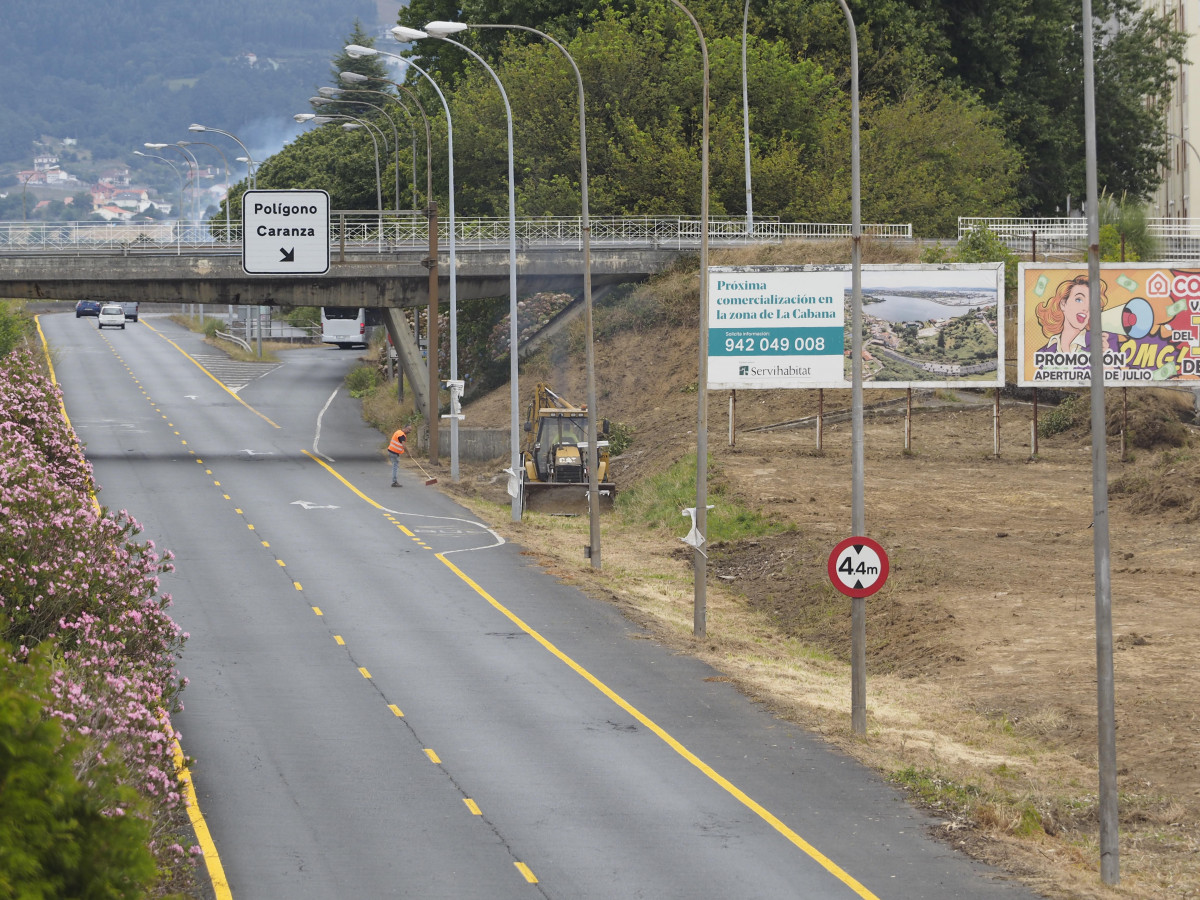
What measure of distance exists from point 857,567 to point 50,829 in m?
14.3

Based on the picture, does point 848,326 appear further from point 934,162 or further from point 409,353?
point 934,162

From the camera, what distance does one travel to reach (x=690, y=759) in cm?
1884

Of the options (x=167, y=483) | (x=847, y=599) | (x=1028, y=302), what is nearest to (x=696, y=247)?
(x=1028, y=302)

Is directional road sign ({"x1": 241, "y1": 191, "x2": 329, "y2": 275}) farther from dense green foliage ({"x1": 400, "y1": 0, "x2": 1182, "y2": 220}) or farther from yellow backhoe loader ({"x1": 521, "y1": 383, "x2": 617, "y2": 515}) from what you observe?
dense green foliage ({"x1": 400, "y1": 0, "x2": 1182, "y2": 220})

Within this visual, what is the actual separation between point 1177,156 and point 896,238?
37192 mm

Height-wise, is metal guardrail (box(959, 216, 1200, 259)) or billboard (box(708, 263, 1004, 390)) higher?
metal guardrail (box(959, 216, 1200, 259))

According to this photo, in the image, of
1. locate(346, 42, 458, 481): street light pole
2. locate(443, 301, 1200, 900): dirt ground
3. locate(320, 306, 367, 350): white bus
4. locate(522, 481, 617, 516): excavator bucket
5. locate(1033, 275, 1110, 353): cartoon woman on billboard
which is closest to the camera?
locate(443, 301, 1200, 900): dirt ground

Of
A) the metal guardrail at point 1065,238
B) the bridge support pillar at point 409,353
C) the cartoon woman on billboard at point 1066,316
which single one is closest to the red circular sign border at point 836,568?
the cartoon woman on billboard at point 1066,316

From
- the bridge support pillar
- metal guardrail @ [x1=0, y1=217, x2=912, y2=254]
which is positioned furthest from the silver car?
the bridge support pillar

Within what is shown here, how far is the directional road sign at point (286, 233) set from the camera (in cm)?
4588

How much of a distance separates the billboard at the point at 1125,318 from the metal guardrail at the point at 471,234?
19.1m

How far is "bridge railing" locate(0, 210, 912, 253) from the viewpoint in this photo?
52406 mm

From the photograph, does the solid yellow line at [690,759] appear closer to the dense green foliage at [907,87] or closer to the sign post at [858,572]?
the sign post at [858,572]

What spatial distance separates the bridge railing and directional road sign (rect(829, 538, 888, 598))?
34.3 meters
